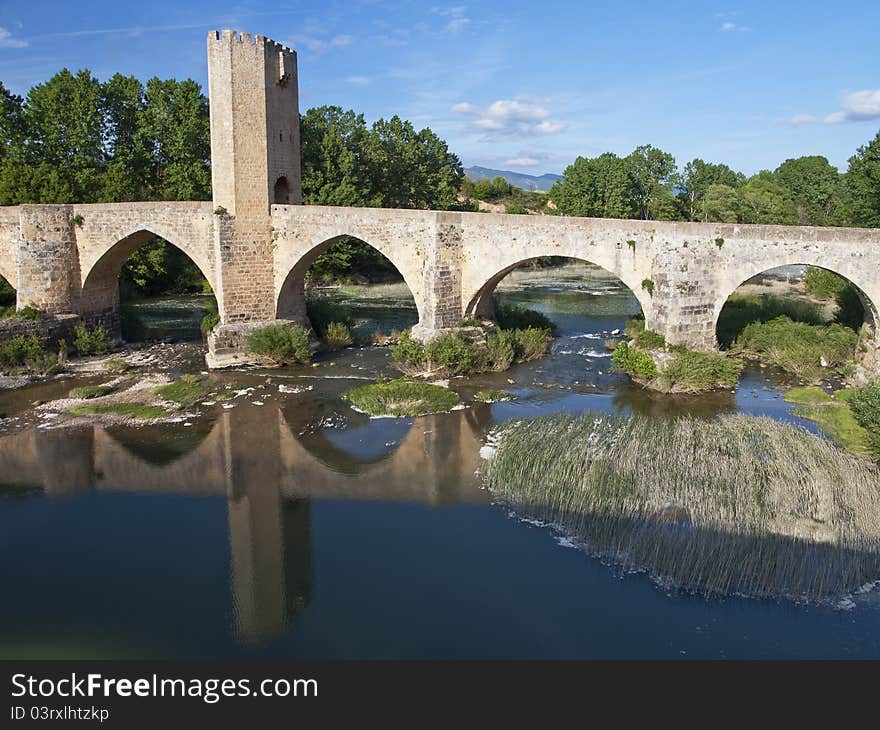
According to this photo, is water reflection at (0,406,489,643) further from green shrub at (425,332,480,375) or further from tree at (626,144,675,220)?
tree at (626,144,675,220)

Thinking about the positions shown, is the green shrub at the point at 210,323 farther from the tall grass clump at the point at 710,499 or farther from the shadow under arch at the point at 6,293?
the tall grass clump at the point at 710,499

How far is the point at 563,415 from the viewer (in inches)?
518

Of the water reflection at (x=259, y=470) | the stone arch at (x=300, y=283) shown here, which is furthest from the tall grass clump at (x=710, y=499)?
the stone arch at (x=300, y=283)

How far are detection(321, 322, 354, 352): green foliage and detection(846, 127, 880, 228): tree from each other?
1603cm

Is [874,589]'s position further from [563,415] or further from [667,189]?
[667,189]

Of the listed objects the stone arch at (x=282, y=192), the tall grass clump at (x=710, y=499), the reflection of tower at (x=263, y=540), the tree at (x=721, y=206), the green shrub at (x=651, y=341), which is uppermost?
the tree at (x=721, y=206)

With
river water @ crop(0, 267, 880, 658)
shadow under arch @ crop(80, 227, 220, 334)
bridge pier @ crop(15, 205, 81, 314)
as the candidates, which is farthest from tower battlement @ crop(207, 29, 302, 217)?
river water @ crop(0, 267, 880, 658)

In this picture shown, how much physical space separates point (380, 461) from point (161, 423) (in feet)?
14.1

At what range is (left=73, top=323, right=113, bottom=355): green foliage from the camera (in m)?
18.8

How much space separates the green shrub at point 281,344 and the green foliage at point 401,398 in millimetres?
2615

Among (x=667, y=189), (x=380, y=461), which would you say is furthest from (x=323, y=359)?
(x=667, y=189)

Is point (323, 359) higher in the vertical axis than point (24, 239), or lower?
lower

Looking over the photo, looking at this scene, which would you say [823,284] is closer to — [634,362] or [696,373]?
[696,373]

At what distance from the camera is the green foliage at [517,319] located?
784 inches
